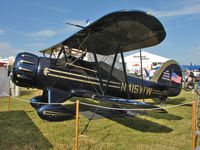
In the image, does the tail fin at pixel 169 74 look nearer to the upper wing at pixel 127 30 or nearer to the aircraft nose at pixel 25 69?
the upper wing at pixel 127 30

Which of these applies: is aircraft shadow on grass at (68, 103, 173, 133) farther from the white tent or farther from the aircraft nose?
the white tent

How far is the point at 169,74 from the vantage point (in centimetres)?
695

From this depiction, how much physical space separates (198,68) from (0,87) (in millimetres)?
29225

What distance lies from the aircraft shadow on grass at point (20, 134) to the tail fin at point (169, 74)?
5.01 m

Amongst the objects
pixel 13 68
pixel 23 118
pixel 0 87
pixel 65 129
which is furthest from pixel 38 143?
pixel 0 87

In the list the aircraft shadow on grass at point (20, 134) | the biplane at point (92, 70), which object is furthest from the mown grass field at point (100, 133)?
the biplane at point (92, 70)

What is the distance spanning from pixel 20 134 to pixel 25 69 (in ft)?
5.68

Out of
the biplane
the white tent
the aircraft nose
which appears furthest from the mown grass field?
the white tent

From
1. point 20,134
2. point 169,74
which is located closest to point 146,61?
point 169,74

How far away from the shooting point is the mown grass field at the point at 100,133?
3.16m

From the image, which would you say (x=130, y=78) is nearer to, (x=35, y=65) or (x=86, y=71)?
(x=86, y=71)

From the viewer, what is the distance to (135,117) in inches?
212

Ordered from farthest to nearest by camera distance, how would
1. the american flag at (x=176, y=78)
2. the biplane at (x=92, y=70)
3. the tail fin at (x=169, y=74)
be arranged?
the american flag at (x=176, y=78) → the tail fin at (x=169, y=74) → the biplane at (x=92, y=70)

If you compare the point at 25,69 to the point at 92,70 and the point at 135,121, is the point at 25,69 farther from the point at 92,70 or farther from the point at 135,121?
the point at 135,121
